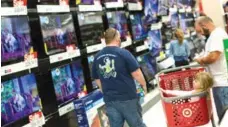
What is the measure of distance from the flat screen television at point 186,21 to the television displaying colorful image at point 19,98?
7.23 metres

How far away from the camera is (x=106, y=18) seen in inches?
220

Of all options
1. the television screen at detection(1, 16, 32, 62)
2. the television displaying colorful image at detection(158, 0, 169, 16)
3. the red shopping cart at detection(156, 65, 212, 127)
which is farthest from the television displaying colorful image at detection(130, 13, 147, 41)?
the red shopping cart at detection(156, 65, 212, 127)

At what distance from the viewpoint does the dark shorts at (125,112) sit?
13.5ft

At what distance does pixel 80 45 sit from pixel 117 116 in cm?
115

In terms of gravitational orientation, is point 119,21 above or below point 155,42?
above

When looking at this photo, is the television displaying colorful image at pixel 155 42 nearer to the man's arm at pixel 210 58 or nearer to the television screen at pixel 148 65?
the television screen at pixel 148 65

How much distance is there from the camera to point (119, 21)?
6.21 metres

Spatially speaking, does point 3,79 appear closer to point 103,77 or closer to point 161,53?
point 103,77

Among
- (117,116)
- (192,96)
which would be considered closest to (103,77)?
(117,116)

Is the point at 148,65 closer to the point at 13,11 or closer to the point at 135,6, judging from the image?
the point at 135,6

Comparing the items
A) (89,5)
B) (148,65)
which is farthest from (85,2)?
(148,65)

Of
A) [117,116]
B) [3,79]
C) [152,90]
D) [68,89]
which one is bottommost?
[152,90]

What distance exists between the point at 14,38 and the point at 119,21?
296cm

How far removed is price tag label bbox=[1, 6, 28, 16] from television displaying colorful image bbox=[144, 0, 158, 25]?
414 cm
